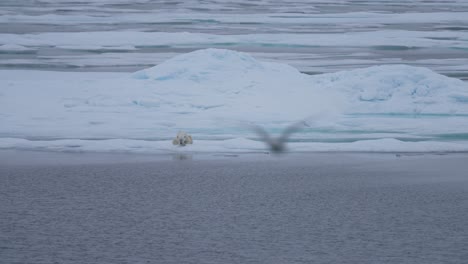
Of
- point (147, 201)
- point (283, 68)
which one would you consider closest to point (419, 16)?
point (283, 68)

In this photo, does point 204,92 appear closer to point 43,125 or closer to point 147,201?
point 43,125

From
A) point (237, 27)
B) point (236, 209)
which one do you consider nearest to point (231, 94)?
point (236, 209)

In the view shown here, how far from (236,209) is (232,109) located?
5.20 meters

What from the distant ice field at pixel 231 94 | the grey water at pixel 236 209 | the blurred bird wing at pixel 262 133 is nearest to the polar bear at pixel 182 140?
the distant ice field at pixel 231 94

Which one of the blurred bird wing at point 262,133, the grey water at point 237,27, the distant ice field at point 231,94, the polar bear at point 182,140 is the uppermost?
the grey water at point 237,27

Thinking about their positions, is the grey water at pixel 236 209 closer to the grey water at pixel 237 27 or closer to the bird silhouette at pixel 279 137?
the bird silhouette at pixel 279 137

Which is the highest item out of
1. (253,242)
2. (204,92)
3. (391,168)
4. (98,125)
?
(204,92)

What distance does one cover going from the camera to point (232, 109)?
12.1 metres

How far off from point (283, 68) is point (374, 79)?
1.73 m

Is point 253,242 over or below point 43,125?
below

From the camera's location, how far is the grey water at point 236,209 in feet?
19.1

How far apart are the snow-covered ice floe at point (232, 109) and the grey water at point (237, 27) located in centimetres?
344

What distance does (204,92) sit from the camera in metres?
13.0

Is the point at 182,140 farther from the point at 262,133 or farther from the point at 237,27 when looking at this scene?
the point at 237,27
